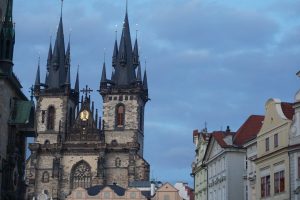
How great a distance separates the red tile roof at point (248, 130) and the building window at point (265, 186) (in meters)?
7.99

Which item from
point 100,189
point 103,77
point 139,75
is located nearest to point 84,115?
point 103,77

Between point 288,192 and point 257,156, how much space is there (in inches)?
223

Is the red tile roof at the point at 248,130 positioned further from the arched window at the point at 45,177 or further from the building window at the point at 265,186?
the arched window at the point at 45,177

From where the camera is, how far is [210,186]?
60969 millimetres

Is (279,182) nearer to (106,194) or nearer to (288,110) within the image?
(288,110)

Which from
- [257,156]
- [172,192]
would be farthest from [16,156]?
[172,192]

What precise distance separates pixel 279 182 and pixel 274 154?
1.65 m

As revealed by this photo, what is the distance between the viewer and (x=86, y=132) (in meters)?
113

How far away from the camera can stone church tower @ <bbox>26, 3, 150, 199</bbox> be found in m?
110

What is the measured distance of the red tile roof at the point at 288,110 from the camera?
45028 millimetres

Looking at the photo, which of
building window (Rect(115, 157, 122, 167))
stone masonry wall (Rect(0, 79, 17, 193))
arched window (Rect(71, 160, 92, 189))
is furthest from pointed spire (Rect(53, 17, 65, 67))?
stone masonry wall (Rect(0, 79, 17, 193))

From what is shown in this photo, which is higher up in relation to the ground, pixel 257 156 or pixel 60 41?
pixel 60 41

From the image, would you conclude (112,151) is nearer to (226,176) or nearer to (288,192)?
(226,176)

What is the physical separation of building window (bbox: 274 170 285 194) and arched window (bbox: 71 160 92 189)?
224 ft
